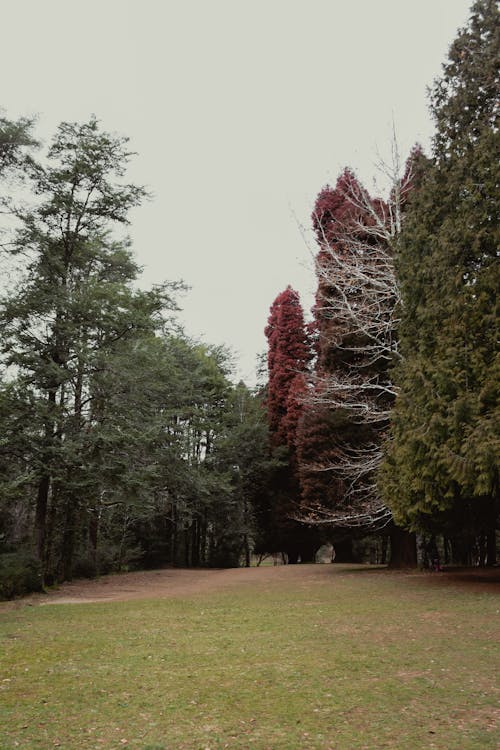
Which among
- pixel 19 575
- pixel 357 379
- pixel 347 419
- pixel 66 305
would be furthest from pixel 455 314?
pixel 19 575

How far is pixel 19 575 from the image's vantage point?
13.7 meters

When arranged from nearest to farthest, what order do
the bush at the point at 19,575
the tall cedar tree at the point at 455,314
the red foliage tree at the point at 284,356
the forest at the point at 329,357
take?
1. the tall cedar tree at the point at 455,314
2. the forest at the point at 329,357
3. the bush at the point at 19,575
4. the red foliage tree at the point at 284,356

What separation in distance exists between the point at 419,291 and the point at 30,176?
11516mm

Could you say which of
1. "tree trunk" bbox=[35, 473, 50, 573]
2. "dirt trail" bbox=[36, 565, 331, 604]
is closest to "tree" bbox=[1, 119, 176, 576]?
"tree trunk" bbox=[35, 473, 50, 573]

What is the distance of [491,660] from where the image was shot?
5816 millimetres

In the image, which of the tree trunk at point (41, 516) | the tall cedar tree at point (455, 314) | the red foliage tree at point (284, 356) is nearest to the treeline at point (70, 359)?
the tree trunk at point (41, 516)

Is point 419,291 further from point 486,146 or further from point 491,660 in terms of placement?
point 491,660

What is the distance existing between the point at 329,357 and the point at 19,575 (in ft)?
38.0

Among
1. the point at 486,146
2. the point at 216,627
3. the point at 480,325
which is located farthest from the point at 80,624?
the point at 486,146

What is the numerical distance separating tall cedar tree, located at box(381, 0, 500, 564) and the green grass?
256 cm

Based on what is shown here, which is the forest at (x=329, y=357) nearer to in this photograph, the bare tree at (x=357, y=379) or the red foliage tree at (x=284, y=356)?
the bare tree at (x=357, y=379)

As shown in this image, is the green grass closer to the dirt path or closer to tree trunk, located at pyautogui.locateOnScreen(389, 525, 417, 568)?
the dirt path

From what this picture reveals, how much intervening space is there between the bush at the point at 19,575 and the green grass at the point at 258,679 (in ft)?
12.8

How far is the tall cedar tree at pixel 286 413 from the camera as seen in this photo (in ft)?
86.8
